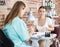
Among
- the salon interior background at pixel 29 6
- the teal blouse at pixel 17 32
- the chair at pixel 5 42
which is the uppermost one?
A: the salon interior background at pixel 29 6

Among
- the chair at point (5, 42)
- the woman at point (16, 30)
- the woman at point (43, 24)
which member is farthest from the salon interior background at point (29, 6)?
the chair at point (5, 42)

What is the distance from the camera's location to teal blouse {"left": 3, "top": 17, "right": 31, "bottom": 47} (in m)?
2.63

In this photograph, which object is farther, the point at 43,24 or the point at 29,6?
the point at 29,6

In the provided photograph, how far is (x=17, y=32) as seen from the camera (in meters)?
2.63

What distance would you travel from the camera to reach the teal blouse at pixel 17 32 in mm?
2628

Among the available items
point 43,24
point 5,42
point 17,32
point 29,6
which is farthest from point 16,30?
point 29,6

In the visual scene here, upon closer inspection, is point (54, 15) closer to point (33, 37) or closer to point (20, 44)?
point (33, 37)

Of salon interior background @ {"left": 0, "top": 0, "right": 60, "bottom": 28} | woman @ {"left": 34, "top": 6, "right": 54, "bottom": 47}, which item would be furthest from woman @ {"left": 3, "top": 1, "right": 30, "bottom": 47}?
woman @ {"left": 34, "top": 6, "right": 54, "bottom": 47}

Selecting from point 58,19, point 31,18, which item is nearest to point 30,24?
point 31,18

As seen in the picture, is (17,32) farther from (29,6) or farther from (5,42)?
(29,6)

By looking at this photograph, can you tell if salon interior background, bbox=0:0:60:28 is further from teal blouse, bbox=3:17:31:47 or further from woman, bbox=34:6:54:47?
teal blouse, bbox=3:17:31:47

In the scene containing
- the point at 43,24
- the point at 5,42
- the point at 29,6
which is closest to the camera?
the point at 5,42

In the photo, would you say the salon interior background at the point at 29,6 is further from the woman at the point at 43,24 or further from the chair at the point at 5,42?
the chair at the point at 5,42

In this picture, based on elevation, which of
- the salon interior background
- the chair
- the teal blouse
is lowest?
the chair
